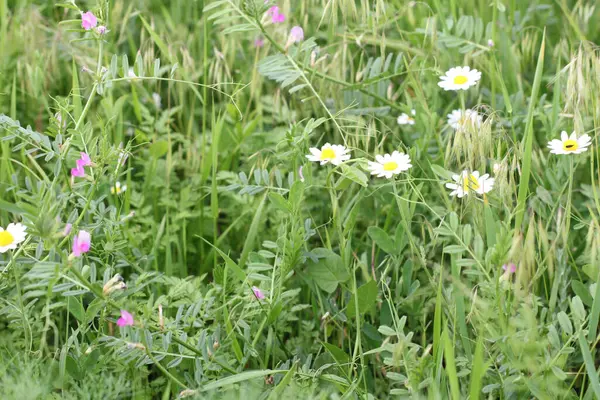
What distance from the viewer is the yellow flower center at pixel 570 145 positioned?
1547 mm

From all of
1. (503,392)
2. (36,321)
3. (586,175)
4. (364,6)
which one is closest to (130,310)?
(36,321)

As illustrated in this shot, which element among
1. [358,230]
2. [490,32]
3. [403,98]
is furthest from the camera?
[403,98]

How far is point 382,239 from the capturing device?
5.06ft

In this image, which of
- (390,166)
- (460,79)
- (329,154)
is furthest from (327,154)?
(460,79)

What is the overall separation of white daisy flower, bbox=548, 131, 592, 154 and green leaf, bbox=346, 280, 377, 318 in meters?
0.44

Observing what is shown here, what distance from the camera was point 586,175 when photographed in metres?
1.87

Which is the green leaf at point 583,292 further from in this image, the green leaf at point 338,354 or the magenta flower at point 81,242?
the magenta flower at point 81,242

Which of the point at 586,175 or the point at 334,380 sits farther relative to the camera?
the point at 586,175

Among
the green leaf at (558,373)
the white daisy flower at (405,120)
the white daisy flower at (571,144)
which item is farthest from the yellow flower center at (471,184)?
the white daisy flower at (405,120)

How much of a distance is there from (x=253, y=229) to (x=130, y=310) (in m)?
0.42

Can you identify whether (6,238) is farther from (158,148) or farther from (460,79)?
(460,79)

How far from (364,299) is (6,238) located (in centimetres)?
65

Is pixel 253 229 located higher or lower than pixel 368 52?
lower

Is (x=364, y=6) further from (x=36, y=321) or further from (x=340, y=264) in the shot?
(x=36, y=321)
